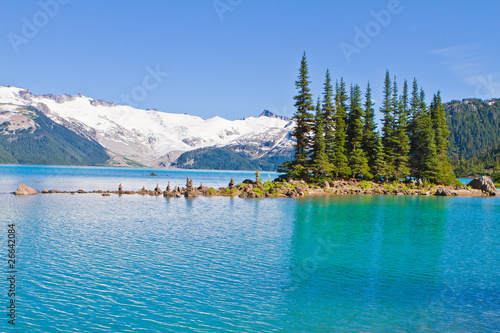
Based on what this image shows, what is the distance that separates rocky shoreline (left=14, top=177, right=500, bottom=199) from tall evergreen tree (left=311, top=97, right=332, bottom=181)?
2.82m

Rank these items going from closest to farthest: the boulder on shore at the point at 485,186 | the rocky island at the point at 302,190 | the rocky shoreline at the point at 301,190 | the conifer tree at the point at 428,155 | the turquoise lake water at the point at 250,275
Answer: the turquoise lake water at the point at 250,275 < the rocky shoreline at the point at 301,190 < the rocky island at the point at 302,190 < the boulder on shore at the point at 485,186 < the conifer tree at the point at 428,155

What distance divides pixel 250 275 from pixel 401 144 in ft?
261

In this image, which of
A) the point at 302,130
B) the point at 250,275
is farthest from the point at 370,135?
the point at 250,275

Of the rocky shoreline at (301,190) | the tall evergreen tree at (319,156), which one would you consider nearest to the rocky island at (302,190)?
the rocky shoreline at (301,190)

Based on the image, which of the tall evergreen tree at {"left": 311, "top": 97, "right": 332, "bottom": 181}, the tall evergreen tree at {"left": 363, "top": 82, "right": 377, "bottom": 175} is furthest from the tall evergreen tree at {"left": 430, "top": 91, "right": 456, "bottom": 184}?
the tall evergreen tree at {"left": 311, "top": 97, "right": 332, "bottom": 181}

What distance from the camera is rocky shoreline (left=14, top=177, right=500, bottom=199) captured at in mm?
70375

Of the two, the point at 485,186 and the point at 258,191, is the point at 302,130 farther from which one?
the point at 485,186

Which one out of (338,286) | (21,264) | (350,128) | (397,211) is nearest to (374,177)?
(350,128)

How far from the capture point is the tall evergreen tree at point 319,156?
81938mm

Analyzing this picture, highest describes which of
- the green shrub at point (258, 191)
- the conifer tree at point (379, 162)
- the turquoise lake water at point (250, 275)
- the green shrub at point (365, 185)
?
the conifer tree at point (379, 162)

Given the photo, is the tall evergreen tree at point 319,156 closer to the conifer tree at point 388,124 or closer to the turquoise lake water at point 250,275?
the conifer tree at point 388,124

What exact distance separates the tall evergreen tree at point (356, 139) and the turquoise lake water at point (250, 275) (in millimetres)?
46893

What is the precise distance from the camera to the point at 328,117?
89375 mm

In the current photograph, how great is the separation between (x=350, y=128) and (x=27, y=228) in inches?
2944
